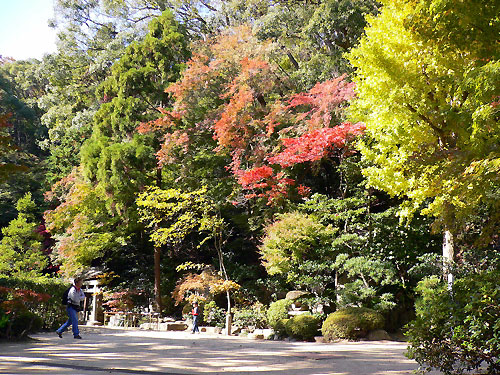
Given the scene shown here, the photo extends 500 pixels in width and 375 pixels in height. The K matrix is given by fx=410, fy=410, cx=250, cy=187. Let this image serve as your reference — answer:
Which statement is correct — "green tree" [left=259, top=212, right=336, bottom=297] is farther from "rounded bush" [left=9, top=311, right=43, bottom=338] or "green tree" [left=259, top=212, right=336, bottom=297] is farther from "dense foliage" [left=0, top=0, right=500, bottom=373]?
"rounded bush" [left=9, top=311, right=43, bottom=338]

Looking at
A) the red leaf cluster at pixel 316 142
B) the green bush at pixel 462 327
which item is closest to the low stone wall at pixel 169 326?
the red leaf cluster at pixel 316 142

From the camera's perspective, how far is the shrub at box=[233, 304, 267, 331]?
12.2 metres

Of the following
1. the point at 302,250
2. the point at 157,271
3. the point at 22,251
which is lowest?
the point at 157,271

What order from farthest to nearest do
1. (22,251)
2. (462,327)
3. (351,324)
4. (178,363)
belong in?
(22,251) < (351,324) < (178,363) < (462,327)

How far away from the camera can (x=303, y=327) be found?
33.4ft

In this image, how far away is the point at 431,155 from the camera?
5.82 metres

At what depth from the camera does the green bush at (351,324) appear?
374 inches

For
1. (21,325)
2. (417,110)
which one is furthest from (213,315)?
(417,110)

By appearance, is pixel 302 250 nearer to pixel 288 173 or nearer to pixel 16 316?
pixel 288 173

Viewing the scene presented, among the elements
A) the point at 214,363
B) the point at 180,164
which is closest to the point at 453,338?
the point at 214,363

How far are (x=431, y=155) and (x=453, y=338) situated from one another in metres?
2.77

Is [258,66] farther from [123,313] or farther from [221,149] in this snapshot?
[123,313]

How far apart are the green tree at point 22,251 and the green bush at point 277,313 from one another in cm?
1065

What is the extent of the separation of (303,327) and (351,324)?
1262mm
